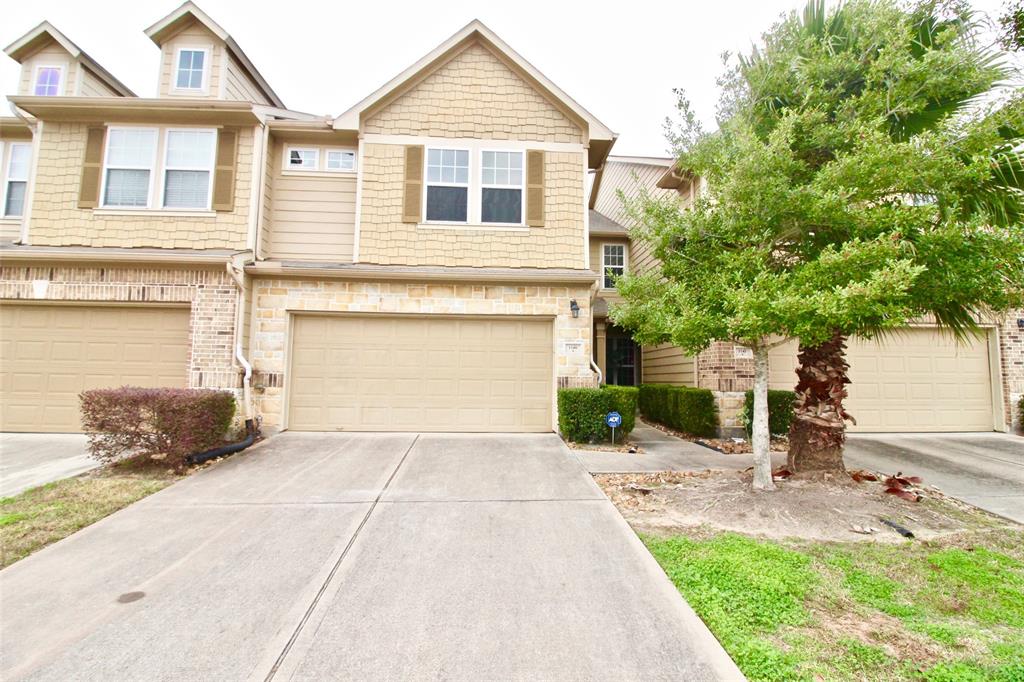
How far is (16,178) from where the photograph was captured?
984 cm

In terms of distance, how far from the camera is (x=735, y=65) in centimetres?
574

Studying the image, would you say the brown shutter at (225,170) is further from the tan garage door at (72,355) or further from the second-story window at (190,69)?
the tan garage door at (72,355)

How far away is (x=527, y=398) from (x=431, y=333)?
2.21m

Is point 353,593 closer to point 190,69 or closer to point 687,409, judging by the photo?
point 687,409

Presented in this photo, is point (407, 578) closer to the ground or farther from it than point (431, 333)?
closer to the ground

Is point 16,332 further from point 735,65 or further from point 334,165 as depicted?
point 735,65

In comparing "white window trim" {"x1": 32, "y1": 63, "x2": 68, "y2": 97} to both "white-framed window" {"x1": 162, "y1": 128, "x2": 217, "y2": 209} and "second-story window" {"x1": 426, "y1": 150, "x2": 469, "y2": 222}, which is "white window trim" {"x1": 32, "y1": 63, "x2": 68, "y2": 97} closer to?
"white-framed window" {"x1": 162, "y1": 128, "x2": 217, "y2": 209}

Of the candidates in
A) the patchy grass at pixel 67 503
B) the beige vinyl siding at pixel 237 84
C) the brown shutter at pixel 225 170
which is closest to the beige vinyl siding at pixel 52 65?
the beige vinyl siding at pixel 237 84

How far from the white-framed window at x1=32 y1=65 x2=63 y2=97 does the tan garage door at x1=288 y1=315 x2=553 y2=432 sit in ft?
24.4

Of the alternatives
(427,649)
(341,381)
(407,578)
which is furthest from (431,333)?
(427,649)

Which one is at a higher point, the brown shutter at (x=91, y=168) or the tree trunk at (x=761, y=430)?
the brown shutter at (x=91, y=168)

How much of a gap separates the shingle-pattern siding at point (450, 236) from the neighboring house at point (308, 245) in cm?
4

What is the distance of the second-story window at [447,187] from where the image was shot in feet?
30.3

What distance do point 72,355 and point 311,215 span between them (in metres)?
4.73
